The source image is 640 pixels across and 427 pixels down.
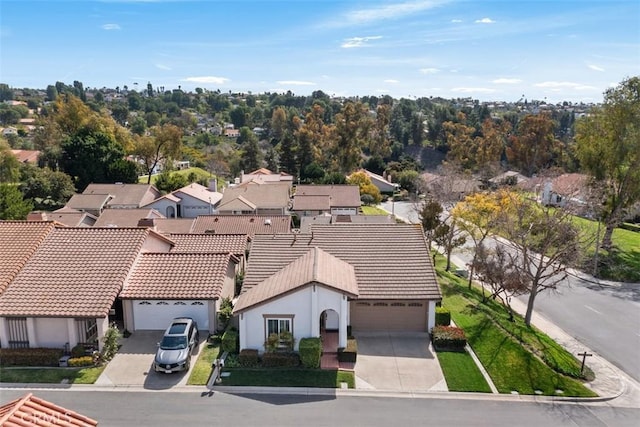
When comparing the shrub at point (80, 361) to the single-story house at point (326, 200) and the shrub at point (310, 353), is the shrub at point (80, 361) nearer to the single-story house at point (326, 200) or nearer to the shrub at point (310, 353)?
Result: the shrub at point (310, 353)

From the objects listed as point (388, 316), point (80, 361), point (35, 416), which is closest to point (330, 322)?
point (388, 316)

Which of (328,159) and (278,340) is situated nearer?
(278,340)

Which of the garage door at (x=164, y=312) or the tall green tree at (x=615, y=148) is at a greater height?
the tall green tree at (x=615, y=148)

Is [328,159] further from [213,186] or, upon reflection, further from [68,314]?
[68,314]

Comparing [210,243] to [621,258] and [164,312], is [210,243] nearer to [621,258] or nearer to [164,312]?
[164,312]

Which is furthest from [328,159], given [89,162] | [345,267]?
[345,267]

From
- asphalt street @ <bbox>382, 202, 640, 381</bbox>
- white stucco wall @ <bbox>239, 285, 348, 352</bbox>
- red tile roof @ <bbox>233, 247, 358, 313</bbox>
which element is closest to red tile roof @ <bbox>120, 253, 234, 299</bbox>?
red tile roof @ <bbox>233, 247, 358, 313</bbox>

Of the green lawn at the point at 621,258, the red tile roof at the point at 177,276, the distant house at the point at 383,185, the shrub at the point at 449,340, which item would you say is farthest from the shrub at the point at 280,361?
the distant house at the point at 383,185
